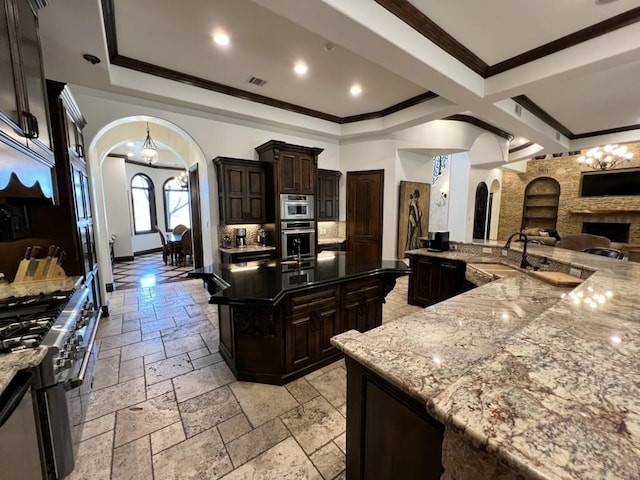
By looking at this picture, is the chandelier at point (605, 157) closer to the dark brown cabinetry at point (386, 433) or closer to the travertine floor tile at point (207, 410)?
the dark brown cabinetry at point (386, 433)

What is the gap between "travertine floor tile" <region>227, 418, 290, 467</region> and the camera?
1.73m

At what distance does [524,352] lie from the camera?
3.04 feet

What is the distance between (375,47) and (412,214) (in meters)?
4.09

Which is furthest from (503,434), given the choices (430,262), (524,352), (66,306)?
(430,262)

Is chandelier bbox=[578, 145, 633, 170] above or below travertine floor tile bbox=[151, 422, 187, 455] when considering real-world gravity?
above

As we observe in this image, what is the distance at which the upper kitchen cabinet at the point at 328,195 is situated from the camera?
232 inches

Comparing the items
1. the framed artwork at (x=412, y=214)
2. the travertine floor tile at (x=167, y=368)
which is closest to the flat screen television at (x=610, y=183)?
the framed artwork at (x=412, y=214)

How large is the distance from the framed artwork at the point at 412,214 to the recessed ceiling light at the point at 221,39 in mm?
4071

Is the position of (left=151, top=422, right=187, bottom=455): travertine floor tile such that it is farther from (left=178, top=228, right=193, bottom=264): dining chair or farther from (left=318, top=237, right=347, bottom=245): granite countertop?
(left=178, top=228, right=193, bottom=264): dining chair

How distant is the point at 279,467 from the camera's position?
5.42 ft

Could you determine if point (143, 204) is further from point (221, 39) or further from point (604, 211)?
point (604, 211)

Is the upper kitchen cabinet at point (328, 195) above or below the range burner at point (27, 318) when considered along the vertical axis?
above

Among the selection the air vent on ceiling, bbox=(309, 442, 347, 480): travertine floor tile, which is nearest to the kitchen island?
bbox=(309, 442, 347, 480): travertine floor tile

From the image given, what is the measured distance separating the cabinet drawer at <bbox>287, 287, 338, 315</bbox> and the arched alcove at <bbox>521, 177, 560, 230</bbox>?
11472mm
